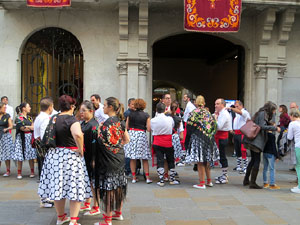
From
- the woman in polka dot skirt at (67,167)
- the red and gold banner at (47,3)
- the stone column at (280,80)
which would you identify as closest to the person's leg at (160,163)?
the woman in polka dot skirt at (67,167)

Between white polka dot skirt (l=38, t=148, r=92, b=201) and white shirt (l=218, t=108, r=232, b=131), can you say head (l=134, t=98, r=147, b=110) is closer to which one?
white shirt (l=218, t=108, r=232, b=131)

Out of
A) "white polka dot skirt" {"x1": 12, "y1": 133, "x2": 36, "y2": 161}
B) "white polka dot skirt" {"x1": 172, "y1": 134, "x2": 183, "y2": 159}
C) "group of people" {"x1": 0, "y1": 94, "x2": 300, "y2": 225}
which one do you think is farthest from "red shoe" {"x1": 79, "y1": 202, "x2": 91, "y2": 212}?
"white polka dot skirt" {"x1": 172, "y1": 134, "x2": 183, "y2": 159}

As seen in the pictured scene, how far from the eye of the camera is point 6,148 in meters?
8.16

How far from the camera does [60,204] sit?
15.2 feet

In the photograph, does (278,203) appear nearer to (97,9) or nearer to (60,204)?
(60,204)

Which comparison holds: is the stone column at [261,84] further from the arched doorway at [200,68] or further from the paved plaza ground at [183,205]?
the arched doorway at [200,68]

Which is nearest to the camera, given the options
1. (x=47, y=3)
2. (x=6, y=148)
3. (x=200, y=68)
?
(x=6, y=148)

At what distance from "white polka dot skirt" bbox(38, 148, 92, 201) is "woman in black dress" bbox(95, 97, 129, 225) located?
11.1 inches

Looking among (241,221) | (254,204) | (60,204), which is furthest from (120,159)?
(254,204)

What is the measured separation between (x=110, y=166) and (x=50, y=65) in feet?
27.0

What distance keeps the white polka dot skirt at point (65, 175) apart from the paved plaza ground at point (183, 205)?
0.71 meters

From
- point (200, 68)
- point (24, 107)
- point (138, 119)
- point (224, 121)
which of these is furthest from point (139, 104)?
point (200, 68)

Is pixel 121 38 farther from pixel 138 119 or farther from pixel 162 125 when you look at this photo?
pixel 162 125

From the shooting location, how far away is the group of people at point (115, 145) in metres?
4.42
